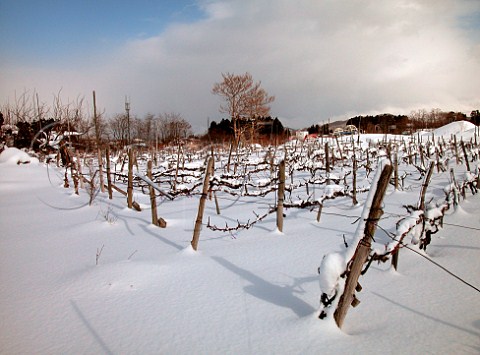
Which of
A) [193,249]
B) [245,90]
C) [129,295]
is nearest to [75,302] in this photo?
[129,295]

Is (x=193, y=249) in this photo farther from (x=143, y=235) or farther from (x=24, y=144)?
(x=24, y=144)

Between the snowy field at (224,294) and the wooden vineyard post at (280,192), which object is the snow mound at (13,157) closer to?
the snowy field at (224,294)

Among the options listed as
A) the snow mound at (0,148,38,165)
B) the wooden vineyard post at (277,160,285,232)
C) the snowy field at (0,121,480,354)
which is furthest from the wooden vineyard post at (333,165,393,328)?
the snow mound at (0,148,38,165)

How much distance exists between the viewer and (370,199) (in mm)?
1512

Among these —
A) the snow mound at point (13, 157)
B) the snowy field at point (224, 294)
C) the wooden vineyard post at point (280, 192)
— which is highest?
the snow mound at point (13, 157)

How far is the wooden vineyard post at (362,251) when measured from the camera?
1.46 meters

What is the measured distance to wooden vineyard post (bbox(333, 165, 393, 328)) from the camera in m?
1.46

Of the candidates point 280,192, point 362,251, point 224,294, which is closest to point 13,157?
point 280,192

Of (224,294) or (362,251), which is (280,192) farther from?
(362,251)

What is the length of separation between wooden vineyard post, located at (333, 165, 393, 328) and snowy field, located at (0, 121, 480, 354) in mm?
137

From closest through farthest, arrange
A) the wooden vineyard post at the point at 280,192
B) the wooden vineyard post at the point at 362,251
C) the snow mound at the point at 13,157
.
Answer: the wooden vineyard post at the point at 362,251 < the wooden vineyard post at the point at 280,192 < the snow mound at the point at 13,157

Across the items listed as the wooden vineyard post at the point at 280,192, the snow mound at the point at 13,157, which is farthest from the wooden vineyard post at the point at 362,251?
the snow mound at the point at 13,157

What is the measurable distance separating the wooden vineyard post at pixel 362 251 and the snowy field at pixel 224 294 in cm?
14

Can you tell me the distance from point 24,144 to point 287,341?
712 inches
